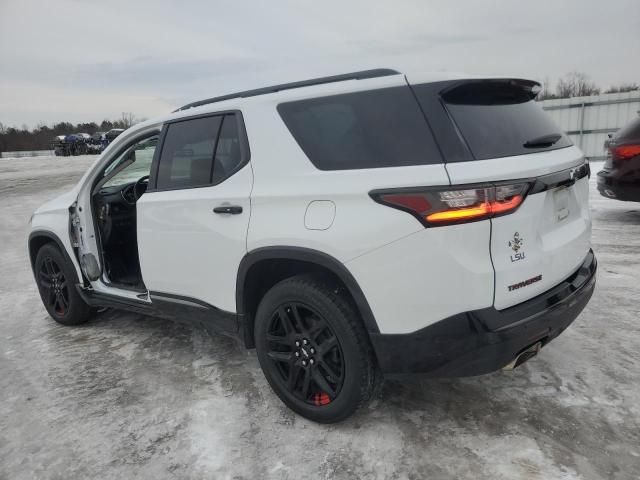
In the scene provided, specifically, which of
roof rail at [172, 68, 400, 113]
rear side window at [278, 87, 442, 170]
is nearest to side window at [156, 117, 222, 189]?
roof rail at [172, 68, 400, 113]

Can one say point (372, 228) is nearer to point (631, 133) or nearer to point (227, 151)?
point (227, 151)

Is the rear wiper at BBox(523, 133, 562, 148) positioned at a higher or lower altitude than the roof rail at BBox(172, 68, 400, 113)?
lower

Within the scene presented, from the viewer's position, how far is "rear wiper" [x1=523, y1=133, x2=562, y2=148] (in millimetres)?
2389

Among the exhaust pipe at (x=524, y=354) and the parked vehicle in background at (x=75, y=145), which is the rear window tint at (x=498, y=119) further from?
the parked vehicle in background at (x=75, y=145)

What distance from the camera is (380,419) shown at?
2.70 metres

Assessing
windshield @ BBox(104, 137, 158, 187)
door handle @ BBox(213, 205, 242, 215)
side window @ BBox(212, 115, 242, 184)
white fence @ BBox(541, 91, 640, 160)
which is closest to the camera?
door handle @ BBox(213, 205, 242, 215)

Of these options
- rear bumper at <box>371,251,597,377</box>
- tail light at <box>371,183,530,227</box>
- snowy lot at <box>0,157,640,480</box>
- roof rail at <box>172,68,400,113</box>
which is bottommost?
snowy lot at <box>0,157,640,480</box>

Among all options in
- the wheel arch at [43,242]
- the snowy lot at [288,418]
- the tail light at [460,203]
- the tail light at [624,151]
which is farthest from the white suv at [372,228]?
the tail light at [624,151]

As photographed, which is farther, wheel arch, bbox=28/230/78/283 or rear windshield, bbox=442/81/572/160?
wheel arch, bbox=28/230/78/283

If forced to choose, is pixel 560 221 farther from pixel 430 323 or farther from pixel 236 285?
pixel 236 285

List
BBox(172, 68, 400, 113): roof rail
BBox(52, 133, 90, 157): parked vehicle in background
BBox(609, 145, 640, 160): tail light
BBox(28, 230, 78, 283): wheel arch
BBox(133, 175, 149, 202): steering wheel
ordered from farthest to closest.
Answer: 1. BBox(52, 133, 90, 157): parked vehicle in background
2. BBox(609, 145, 640, 160): tail light
3. BBox(133, 175, 149, 202): steering wheel
4. BBox(28, 230, 78, 283): wheel arch
5. BBox(172, 68, 400, 113): roof rail

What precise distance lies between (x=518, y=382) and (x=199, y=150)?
2450 millimetres

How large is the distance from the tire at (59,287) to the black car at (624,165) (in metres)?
6.75

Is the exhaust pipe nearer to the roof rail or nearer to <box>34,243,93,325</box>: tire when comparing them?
the roof rail
